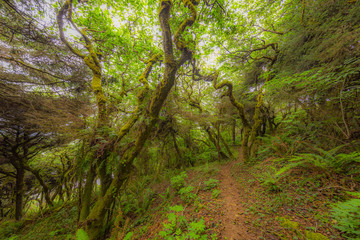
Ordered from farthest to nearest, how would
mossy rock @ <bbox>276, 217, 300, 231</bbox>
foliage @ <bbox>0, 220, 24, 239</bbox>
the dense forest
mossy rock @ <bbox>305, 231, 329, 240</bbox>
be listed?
1. foliage @ <bbox>0, 220, 24, 239</bbox>
2. the dense forest
3. mossy rock @ <bbox>276, 217, 300, 231</bbox>
4. mossy rock @ <bbox>305, 231, 329, 240</bbox>

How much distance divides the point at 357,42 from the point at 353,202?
398 cm

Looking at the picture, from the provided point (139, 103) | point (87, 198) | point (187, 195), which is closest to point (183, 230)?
point (187, 195)

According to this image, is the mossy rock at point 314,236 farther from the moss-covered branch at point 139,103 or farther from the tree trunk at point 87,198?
the tree trunk at point 87,198

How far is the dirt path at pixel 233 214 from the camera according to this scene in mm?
2478

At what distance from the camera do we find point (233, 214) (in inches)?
124

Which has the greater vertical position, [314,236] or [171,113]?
[171,113]

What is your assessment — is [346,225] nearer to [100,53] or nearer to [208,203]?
[208,203]

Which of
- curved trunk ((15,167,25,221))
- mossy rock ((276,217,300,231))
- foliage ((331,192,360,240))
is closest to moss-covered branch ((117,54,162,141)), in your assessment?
mossy rock ((276,217,300,231))

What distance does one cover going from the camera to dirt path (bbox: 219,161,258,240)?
248 centimetres

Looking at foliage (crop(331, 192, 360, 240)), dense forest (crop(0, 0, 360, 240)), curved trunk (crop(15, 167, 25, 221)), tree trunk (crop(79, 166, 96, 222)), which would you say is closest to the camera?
foliage (crop(331, 192, 360, 240))

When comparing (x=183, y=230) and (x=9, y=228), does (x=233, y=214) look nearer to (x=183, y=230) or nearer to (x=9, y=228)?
(x=183, y=230)

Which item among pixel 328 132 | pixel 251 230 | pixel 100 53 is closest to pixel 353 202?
pixel 251 230

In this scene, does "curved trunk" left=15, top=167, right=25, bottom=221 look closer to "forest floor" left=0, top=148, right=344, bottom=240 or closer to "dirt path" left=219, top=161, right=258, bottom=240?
"forest floor" left=0, top=148, right=344, bottom=240

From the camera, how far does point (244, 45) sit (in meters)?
6.37
